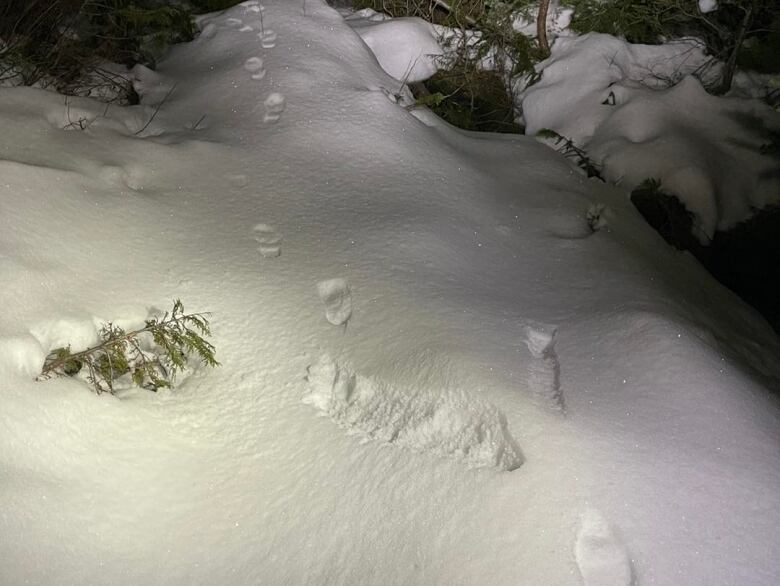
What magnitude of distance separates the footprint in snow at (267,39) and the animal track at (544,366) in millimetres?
3168

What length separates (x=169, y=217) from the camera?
2.71m

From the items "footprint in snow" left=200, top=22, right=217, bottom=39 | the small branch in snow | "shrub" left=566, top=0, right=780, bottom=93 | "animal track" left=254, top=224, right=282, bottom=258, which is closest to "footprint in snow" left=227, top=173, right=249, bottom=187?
"animal track" left=254, top=224, right=282, bottom=258

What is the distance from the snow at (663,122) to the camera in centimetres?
435

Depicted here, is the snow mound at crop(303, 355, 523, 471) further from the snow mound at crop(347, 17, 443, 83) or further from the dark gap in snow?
the snow mound at crop(347, 17, 443, 83)

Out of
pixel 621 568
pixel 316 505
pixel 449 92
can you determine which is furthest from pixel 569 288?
pixel 449 92

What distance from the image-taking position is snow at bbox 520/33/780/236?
4.35m

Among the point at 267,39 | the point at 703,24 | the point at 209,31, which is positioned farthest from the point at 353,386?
the point at 703,24

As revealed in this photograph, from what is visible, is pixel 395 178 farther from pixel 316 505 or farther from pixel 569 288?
pixel 316 505

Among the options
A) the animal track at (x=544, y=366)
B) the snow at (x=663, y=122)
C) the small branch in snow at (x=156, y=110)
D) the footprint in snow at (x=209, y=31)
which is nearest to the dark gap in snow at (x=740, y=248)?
the snow at (x=663, y=122)

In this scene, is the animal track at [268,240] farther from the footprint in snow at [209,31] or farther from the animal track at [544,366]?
the footprint in snow at [209,31]

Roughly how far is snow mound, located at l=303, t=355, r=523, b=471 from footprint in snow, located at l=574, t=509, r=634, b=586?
0.92ft

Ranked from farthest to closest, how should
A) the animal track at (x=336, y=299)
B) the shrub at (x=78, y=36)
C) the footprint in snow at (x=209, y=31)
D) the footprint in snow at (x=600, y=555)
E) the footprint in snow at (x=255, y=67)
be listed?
the footprint in snow at (x=209, y=31) < the footprint in snow at (x=255, y=67) < the shrub at (x=78, y=36) < the animal track at (x=336, y=299) < the footprint in snow at (x=600, y=555)

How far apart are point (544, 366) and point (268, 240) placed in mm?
1377

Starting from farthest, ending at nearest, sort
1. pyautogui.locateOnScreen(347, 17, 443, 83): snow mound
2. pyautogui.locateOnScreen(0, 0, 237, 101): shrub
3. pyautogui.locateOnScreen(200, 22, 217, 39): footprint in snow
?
pyautogui.locateOnScreen(347, 17, 443, 83): snow mound → pyautogui.locateOnScreen(200, 22, 217, 39): footprint in snow → pyautogui.locateOnScreen(0, 0, 237, 101): shrub
